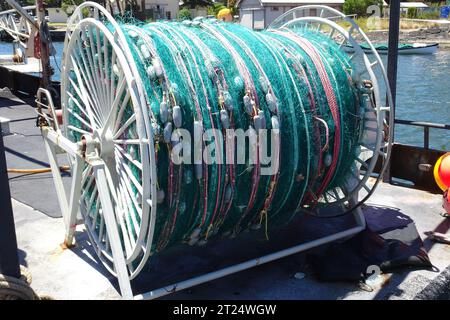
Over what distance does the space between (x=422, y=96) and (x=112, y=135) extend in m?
19.2

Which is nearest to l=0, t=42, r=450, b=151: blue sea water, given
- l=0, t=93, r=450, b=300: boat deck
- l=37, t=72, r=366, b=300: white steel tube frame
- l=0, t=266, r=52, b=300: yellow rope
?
l=0, t=93, r=450, b=300: boat deck

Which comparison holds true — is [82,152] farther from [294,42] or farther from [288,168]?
[294,42]

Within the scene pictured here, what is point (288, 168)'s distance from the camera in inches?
163

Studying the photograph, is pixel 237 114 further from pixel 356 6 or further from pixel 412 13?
pixel 412 13

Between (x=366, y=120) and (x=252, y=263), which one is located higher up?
(x=366, y=120)

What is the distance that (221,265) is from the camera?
4516mm

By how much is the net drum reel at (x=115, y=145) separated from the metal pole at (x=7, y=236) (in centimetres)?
60

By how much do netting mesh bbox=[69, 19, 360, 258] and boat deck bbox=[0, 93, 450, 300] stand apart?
0.40m

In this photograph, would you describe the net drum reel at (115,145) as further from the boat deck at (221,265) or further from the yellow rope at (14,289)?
the yellow rope at (14,289)

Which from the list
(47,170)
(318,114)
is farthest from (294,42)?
(47,170)

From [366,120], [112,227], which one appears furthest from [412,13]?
[112,227]

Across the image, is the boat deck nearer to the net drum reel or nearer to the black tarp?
the black tarp

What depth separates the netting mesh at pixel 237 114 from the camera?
3656 mm

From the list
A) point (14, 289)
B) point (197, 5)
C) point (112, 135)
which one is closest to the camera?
point (14, 289)
